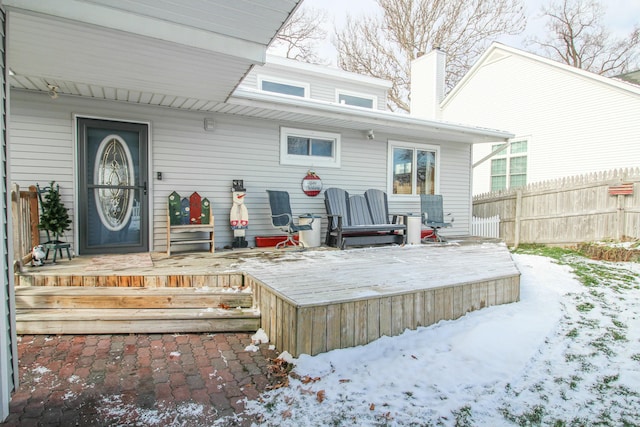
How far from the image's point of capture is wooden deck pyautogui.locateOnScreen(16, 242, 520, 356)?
2.83m

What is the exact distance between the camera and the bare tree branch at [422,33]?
49.5 ft

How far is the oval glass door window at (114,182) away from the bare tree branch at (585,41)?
60.6 feet

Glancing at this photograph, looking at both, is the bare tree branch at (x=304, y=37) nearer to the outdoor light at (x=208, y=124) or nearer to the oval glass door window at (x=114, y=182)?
the outdoor light at (x=208, y=124)

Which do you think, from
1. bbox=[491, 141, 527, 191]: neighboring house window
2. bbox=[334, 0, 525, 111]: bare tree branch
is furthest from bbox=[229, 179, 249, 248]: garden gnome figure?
bbox=[334, 0, 525, 111]: bare tree branch

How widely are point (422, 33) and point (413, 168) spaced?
10190mm

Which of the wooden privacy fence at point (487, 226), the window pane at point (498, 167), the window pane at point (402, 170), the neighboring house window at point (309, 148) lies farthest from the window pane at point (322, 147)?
the window pane at point (498, 167)

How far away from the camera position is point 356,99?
9516mm

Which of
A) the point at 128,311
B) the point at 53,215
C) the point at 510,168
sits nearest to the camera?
the point at 128,311

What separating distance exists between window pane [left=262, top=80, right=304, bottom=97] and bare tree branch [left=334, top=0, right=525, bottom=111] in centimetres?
822

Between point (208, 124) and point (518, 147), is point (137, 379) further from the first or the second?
point (518, 147)

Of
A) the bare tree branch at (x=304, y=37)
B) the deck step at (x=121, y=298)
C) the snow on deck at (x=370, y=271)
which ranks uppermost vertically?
the bare tree branch at (x=304, y=37)

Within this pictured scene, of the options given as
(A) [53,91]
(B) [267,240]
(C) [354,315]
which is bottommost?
(C) [354,315]

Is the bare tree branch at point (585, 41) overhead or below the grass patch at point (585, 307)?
overhead

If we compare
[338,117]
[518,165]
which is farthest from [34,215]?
[518,165]
